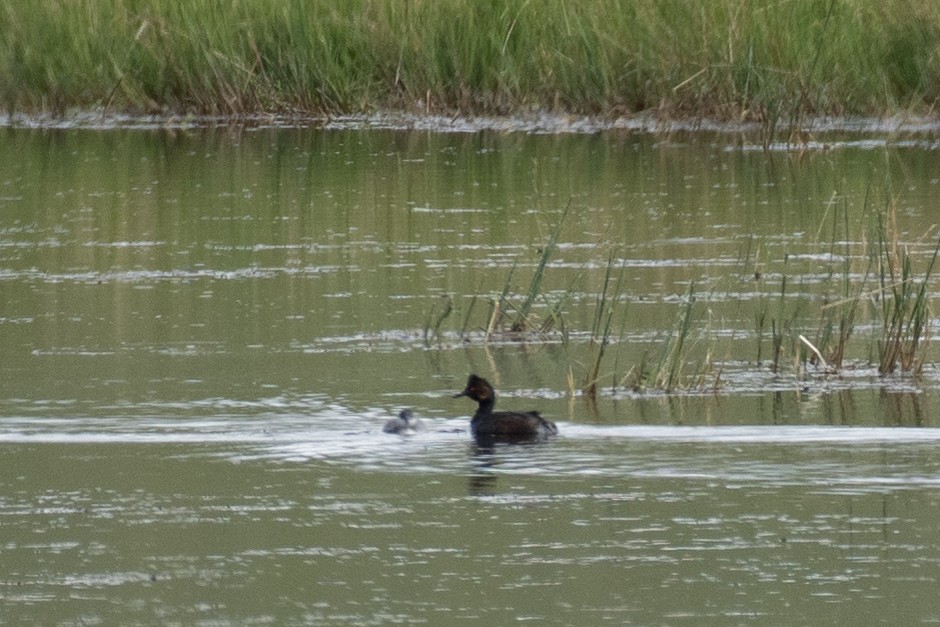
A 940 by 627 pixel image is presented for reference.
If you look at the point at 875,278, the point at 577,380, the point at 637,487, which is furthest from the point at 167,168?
the point at 637,487

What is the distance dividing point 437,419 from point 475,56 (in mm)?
11862

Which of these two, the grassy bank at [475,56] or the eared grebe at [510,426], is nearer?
the eared grebe at [510,426]

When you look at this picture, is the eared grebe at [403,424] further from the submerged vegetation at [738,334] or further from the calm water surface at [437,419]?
the submerged vegetation at [738,334]

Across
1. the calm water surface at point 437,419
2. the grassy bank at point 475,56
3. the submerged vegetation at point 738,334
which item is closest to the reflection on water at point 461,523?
the calm water surface at point 437,419

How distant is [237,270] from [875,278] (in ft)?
11.1

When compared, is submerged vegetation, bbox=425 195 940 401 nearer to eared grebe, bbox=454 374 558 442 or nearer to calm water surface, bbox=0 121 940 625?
calm water surface, bbox=0 121 940 625

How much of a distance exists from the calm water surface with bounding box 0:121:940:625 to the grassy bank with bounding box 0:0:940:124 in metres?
2.90

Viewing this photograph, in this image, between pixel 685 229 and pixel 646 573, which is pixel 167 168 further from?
pixel 646 573

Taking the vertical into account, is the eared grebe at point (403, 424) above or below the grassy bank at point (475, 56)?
below

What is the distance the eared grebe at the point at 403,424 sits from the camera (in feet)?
24.3

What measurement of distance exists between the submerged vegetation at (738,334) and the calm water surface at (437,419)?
49mm

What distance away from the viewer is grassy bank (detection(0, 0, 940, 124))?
17859 mm

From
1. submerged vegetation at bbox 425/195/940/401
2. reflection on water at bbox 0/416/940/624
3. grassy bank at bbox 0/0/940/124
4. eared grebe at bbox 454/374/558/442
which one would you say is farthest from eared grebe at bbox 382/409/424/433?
grassy bank at bbox 0/0/940/124

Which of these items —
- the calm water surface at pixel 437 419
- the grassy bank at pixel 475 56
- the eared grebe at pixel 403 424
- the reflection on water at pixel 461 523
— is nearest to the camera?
the reflection on water at pixel 461 523
